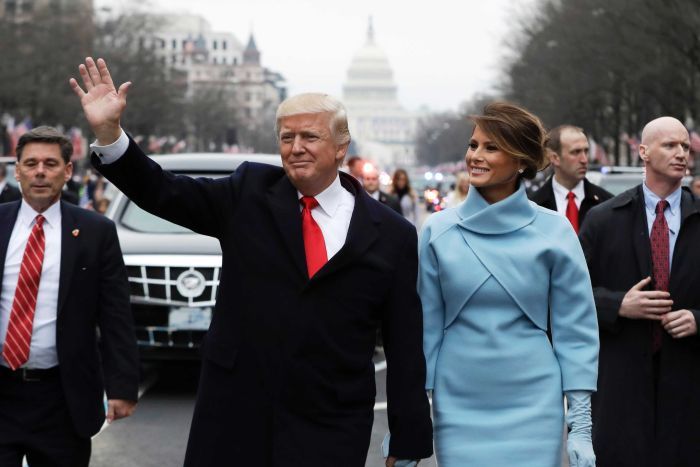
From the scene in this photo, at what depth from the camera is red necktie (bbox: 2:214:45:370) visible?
17.7 feet

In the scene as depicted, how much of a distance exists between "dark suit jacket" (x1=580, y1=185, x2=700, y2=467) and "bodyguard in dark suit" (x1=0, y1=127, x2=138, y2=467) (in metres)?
1.92

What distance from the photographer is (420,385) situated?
4547mm

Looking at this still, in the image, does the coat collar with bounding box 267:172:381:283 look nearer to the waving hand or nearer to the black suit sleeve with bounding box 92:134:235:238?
the black suit sleeve with bounding box 92:134:235:238

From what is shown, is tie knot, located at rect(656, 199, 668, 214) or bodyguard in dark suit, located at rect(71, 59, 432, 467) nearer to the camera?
bodyguard in dark suit, located at rect(71, 59, 432, 467)

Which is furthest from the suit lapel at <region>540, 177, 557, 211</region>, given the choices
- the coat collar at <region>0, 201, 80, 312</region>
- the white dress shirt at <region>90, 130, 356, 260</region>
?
the white dress shirt at <region>90, 130, 356, 260</region>

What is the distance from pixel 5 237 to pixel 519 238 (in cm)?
201

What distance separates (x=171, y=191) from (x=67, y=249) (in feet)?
4.23

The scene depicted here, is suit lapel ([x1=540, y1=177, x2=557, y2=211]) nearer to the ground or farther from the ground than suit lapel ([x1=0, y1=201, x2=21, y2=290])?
nearer to the ground

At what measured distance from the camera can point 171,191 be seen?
444 cm

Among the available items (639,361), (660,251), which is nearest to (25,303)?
(639,361)

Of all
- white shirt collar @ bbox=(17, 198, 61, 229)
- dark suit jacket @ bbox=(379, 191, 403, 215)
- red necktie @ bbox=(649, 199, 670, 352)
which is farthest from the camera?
dark suit jacket @ bbox=(379, 191, 403, 215)

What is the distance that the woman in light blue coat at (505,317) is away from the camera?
4.59 m

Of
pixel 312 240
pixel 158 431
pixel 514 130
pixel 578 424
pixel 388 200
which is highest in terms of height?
pixel 514 130

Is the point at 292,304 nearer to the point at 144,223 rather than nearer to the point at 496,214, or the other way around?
the point at 496,214
